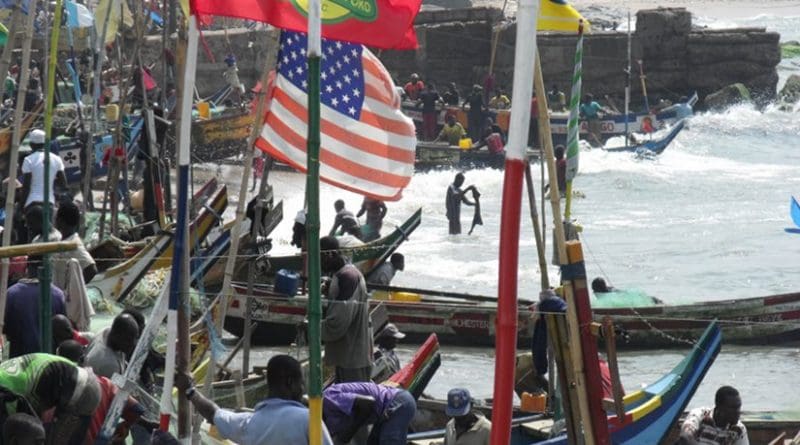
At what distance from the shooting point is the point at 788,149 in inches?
1612

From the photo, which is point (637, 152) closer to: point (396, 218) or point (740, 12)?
point (396, 218)

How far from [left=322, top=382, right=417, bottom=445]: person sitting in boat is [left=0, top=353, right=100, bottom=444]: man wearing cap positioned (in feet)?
4.17

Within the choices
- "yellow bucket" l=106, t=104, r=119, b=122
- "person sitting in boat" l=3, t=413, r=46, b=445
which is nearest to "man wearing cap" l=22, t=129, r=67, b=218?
"person sitting in boat" l=3, t=413, r=46, b=445

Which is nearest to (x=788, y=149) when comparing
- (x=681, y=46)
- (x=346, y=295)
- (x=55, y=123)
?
(x=681, y=46)

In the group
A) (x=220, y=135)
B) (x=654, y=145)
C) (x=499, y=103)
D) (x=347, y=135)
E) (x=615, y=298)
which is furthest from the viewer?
(x=654, y=145)

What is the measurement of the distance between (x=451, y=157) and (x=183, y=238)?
24.6 meters

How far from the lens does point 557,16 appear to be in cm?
972

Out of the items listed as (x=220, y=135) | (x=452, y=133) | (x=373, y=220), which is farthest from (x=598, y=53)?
(x=373, y=220)

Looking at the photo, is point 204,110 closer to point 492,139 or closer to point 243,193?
point 492,139

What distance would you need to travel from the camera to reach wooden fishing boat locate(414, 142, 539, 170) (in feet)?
102

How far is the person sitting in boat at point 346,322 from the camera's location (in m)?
9.97

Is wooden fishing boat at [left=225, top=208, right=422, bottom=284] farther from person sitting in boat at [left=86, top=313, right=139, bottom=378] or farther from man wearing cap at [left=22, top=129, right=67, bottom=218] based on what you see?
person sitting in boat at [left=86, top=313, right=139, bottom=378]

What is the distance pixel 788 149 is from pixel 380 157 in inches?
1288

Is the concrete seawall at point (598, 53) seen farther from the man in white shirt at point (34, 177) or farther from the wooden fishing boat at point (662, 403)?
the wooden fishing boat at point (662, 403)
